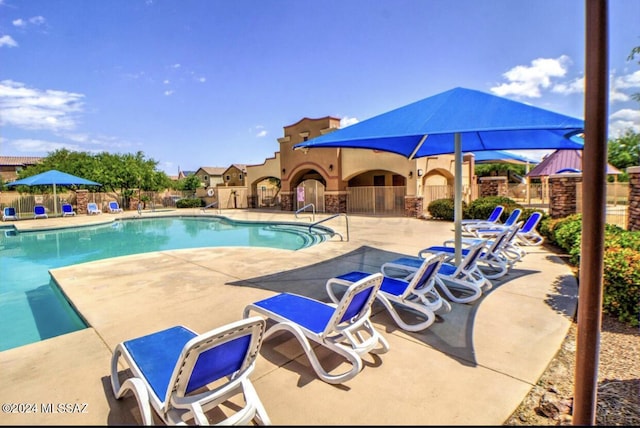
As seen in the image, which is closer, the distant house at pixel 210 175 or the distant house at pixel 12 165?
the distant house at pixel 12 165

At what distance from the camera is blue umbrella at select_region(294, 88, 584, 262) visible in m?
3.49

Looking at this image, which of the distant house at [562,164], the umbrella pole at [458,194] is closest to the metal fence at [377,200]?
the distant house at [562,164]

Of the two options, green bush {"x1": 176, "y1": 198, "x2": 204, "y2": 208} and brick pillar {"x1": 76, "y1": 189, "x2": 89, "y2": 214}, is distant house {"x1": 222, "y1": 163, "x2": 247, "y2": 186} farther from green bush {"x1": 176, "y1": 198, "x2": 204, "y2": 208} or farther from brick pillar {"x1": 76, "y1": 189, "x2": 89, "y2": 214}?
brick pillar {"x1": 76, "y1": 189, "x2": 89, "y2": 214}

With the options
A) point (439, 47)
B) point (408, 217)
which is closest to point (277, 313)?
point (439, 47)

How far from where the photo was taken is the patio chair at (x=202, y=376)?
2.00 m

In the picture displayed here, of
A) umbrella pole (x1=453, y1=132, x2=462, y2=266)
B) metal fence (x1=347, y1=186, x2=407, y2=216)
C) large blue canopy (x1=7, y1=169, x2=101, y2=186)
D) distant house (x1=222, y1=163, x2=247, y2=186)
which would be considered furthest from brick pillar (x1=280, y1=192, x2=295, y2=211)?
distant house (x1=222, y1=163, x2=247, y2=186)

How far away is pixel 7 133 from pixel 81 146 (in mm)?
7340

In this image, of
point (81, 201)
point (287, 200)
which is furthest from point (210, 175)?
point (287, 200)

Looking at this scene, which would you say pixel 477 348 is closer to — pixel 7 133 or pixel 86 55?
pixel 86 55

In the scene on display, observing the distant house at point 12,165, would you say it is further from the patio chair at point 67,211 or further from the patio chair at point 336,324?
the patio chair at point 336,324

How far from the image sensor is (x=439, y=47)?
936cm

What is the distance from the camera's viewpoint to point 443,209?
604 inches

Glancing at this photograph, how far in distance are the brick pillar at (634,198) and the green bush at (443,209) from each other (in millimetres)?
7685

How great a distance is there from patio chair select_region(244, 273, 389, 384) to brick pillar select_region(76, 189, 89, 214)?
2596 centimetres
